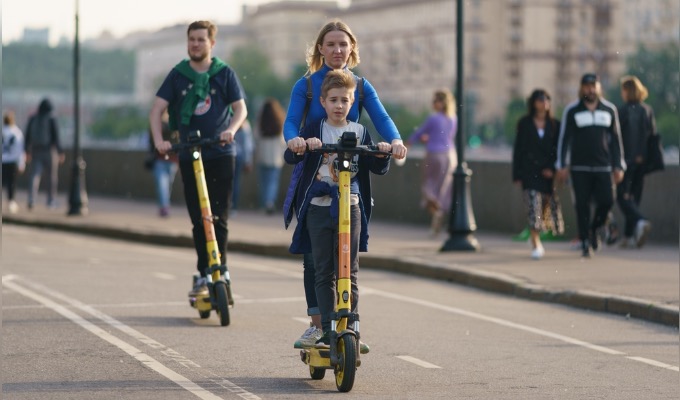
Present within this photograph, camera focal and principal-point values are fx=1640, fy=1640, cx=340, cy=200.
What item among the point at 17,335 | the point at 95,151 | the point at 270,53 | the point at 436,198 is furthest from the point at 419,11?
the point at 17,335

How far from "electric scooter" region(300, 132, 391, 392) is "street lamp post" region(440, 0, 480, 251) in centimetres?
888

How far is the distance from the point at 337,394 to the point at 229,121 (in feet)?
12.2

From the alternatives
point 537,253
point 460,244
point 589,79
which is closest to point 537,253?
→ point 537,253

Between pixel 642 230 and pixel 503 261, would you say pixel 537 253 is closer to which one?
pixel 503 261

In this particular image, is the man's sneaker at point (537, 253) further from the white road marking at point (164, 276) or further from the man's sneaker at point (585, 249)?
the white road marking at point (164, 276)

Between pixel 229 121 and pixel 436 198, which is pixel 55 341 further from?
pixel 436 198

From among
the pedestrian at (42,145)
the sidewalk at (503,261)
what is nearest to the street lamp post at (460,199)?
the sidewalk at (503,261)

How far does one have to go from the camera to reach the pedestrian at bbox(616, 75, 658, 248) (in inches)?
662

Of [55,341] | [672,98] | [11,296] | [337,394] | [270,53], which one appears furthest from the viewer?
[270,53]

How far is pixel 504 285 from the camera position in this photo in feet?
44.1

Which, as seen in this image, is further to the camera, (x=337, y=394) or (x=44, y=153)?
(x=44, y=153)

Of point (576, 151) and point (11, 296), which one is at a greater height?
point (576, 151)

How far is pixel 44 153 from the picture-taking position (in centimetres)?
2656

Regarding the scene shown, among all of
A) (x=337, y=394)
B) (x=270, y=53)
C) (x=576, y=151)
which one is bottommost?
(x=337, y=394)
